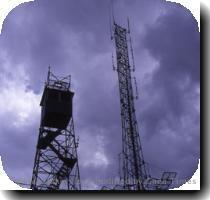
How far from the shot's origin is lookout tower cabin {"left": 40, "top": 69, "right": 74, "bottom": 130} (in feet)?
76.6

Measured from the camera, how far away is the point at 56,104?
23547 millimetres

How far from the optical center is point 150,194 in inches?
344

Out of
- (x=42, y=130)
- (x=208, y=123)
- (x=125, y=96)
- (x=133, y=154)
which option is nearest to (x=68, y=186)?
(x=42, y=130)

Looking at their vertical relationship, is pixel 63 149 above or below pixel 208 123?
above

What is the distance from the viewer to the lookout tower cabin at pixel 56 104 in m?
23.3

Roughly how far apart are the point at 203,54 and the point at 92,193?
4.81 m

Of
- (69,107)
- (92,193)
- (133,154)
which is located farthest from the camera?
(133,154)

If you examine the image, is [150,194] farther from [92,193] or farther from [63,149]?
[63,149]

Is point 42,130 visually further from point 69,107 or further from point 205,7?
point 205,7

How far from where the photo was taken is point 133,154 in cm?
2697

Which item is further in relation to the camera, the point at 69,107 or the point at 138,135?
the point at 138,135

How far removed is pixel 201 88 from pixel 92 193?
4053 mm

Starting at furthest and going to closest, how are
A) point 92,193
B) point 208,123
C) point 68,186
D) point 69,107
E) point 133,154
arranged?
point 133,154 < point 69,107 < point 68,186 < point 208,123 < point 92,193

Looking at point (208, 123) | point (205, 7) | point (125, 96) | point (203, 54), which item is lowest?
point (208, 123)
